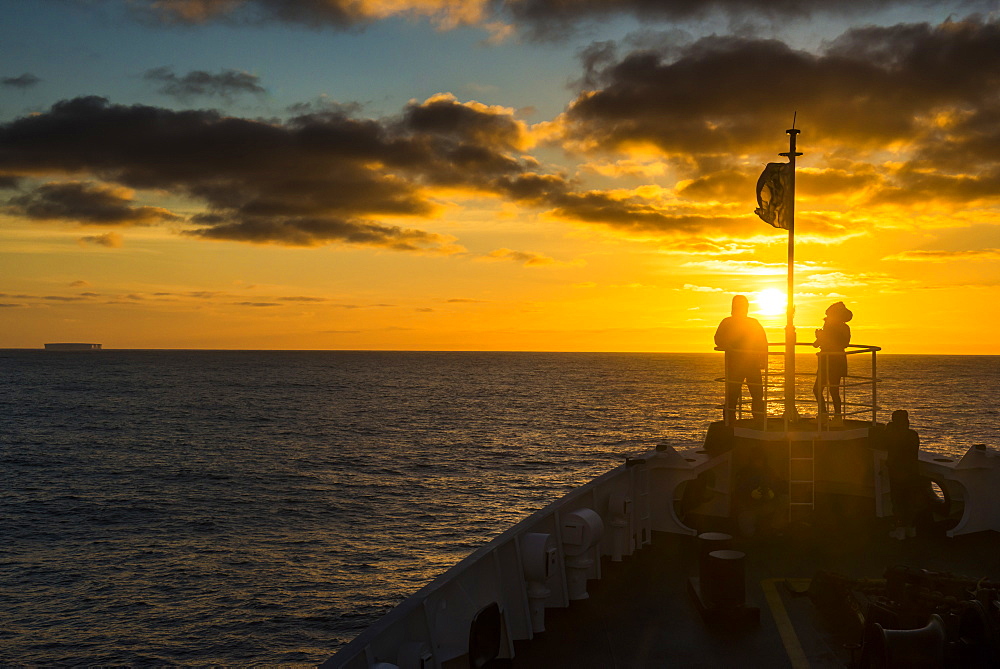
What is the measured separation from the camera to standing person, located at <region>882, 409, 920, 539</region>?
1113 cm

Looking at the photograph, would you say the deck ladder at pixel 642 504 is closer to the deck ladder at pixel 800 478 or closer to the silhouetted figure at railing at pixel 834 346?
the deck ladder at pixel 800 478

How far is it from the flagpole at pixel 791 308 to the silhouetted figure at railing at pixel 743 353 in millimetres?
512

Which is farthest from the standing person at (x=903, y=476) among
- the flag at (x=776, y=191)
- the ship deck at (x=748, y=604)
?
the flag at (x=776, y=191)

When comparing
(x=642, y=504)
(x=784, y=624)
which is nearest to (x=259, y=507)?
(x=642, y=504)

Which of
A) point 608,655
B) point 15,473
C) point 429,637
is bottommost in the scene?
point 15,473

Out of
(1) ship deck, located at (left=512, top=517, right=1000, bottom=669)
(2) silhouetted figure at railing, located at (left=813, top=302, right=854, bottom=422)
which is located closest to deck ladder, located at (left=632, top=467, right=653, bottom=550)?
(1) ship deck, located at (left=512, top=517, right=1000, bottom=669)

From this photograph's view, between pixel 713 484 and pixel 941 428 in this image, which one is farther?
pixel 941 428

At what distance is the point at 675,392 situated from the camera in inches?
5723

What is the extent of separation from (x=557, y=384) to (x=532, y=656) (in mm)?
168393

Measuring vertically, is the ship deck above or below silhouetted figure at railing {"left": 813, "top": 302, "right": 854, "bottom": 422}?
below

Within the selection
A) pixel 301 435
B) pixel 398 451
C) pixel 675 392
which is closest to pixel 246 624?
pixel 398 451

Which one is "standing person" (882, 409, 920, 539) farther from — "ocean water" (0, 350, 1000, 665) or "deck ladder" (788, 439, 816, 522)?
"ocean water" (0, 350, 1000, 665)

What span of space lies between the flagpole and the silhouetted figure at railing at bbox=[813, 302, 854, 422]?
75cm

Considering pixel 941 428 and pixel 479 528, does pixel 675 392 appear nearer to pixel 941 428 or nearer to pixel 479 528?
pixel 941 428
